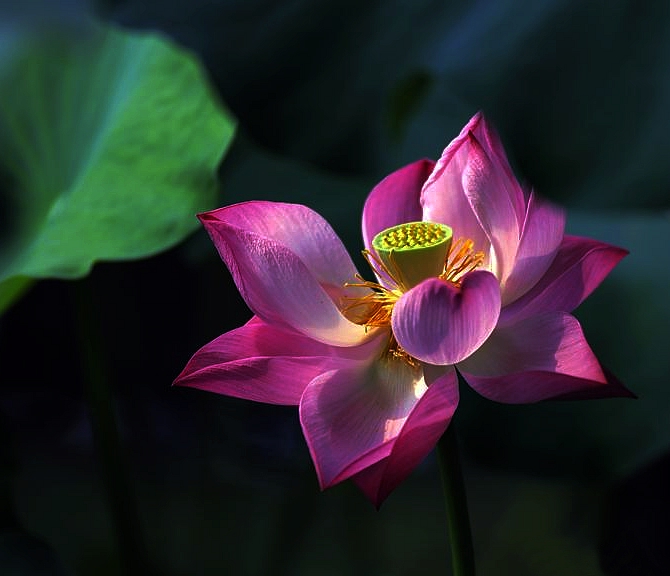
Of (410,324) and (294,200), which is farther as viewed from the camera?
(294,200)

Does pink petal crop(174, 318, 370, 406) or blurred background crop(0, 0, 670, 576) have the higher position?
pink petal crop(174, 318, 370, 406)

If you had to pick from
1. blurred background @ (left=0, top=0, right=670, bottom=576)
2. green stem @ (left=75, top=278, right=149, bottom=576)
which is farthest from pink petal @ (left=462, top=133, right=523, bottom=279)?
green stem @ (left=75, top=278, right=149, bottom=576)

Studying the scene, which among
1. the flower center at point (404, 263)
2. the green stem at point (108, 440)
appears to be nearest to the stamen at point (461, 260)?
the flower center at point (404, 263)

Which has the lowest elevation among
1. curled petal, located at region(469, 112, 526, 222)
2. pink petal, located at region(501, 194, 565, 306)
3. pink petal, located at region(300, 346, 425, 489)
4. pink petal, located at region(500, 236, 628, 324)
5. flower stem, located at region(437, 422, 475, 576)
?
flower stem, located at region(437, 422, 475, 576)

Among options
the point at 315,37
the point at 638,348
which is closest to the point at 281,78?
the point at 315,37

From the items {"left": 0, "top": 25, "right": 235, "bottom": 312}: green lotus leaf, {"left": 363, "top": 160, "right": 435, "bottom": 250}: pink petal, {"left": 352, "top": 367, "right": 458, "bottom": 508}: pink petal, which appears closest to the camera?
{"left": 352, "top": 367, "right": 458, "bottom": 508}: pink petal

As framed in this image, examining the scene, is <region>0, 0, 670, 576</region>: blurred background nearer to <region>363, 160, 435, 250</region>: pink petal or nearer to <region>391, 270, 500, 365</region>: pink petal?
<region>363, 160, 435, 250</region>: pink petal

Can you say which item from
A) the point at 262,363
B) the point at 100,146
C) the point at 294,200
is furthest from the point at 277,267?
the point at 294,200

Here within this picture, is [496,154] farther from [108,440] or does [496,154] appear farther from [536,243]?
[108,440]
